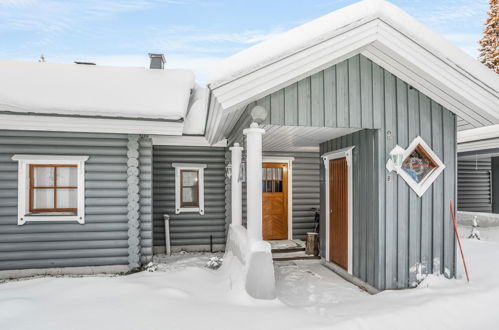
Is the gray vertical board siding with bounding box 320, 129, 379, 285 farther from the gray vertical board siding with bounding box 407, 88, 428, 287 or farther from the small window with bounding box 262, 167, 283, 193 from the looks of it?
the small window with bounding box 262, 167, 283, 193

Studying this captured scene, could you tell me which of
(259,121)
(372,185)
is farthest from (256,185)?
(372,185)

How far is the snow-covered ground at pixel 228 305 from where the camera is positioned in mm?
3600

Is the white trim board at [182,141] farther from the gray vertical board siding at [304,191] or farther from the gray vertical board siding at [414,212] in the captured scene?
the gray vertical board siding at [414,212]

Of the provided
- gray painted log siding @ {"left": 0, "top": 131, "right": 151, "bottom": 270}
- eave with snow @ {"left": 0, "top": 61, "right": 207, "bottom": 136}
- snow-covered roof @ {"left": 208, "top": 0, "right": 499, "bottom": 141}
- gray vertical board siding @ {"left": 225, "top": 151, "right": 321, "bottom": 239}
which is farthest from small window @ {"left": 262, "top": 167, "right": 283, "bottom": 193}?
snow-covered roof @ {"left": 208, "top": 0, "right": 499, "bottom": 141}

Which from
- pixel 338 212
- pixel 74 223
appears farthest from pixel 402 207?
pixel 74 223

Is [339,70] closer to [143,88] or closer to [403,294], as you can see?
[403,294]

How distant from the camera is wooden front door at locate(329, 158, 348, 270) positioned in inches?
235

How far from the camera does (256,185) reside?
4.51m

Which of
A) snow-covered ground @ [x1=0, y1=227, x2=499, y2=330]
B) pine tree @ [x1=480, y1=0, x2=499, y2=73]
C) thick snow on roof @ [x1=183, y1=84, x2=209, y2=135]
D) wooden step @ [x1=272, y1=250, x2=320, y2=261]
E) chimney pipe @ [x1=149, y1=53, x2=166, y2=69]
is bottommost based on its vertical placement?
wooden step @ [x1=272, y1=250, x2=320, y2=261]

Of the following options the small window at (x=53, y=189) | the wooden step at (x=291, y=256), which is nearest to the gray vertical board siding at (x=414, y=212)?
the wooden step at (x=291, y=256)

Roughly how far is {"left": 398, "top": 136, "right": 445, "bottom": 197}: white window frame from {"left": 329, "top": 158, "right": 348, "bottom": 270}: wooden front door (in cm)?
119

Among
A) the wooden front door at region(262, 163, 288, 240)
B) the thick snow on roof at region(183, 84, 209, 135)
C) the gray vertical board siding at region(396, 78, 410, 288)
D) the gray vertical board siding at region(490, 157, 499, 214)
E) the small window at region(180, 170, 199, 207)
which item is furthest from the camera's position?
the gray vertical board siding at region(490, 157, 499, 214)

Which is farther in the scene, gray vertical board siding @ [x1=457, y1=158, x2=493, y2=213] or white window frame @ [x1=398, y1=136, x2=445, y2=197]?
gray vertical board siding @ [x1=457, y1=158, x2=493, y2=213]

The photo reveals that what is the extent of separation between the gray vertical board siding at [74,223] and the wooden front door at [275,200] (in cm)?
430
